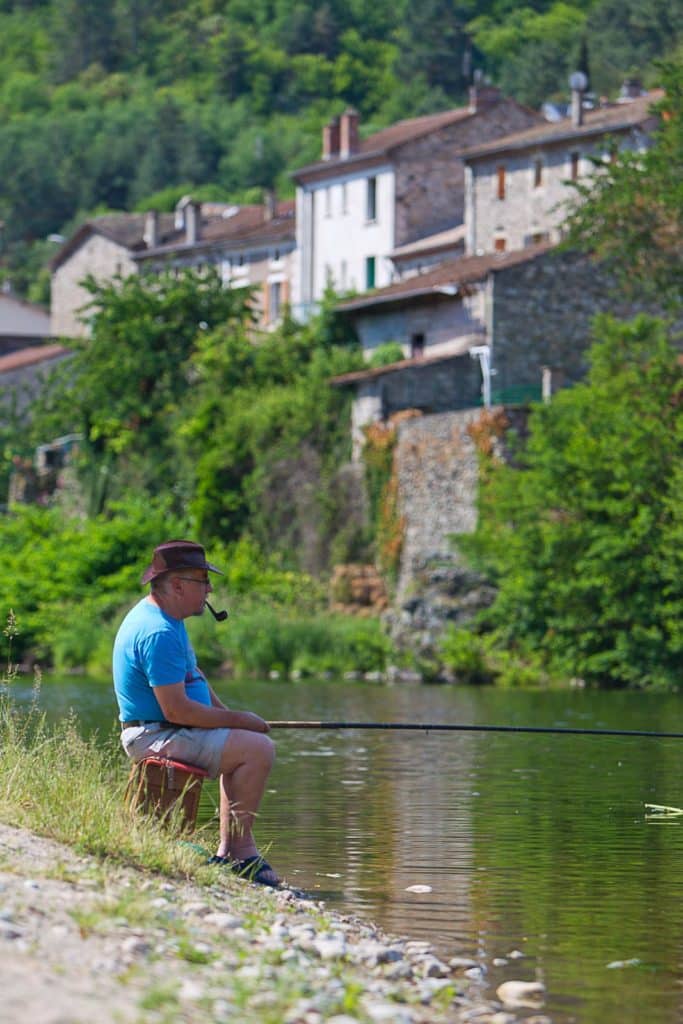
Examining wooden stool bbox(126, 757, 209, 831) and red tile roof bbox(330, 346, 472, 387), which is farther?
red tile roof bbox(330, 346, 472, 387)

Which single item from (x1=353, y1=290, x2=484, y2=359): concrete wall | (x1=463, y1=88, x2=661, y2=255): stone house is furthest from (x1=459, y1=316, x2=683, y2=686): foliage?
(x1=463, y1=88, x2=661, y2=255): stone house

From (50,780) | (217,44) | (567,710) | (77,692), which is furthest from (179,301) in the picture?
(217,44)

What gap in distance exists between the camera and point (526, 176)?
63719 mm

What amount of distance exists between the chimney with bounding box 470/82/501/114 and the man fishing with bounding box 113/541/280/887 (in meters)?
62.9

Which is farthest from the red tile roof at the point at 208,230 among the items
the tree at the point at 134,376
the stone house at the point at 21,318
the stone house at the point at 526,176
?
the tree at the point at 134,376

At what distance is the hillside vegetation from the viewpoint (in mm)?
125062

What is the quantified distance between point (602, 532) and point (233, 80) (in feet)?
424

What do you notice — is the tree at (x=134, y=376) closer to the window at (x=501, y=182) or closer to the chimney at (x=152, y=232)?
the window at (x=501, y=182)

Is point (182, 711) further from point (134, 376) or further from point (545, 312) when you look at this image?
point (134, 376)

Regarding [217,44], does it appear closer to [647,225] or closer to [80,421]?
[80,421]

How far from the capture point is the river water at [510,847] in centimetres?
953

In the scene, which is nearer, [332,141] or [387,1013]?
[387,1013]

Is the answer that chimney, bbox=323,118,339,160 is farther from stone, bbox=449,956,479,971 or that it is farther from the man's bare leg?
stone, bbox=449,956,479,971

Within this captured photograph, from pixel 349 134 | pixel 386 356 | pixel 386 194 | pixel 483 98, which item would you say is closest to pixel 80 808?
pixel 386 356
